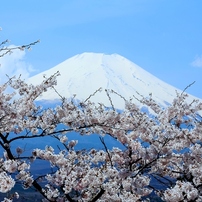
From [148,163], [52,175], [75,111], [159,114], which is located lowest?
[52,175]

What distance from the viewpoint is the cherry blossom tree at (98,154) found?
15.0 feet

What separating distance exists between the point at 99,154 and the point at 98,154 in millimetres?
15

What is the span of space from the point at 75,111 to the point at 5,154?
1.16 meters

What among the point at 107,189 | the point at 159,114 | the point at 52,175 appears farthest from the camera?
the point at 159,114

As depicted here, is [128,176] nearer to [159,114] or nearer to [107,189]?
[107,189]

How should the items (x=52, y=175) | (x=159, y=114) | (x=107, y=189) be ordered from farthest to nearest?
(x=159, y=114)
(x=52, y=175)
(x=107, y=189)

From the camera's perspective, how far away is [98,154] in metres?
5.50

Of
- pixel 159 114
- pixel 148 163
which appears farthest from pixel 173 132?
pixel 159 114

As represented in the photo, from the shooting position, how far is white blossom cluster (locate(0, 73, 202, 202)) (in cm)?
457

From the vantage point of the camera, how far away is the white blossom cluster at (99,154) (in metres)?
4.57

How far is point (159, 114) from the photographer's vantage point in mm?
6234

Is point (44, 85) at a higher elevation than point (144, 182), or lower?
higher

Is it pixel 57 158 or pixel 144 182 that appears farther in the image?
pixel 57 158

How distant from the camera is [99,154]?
18.0 feet
